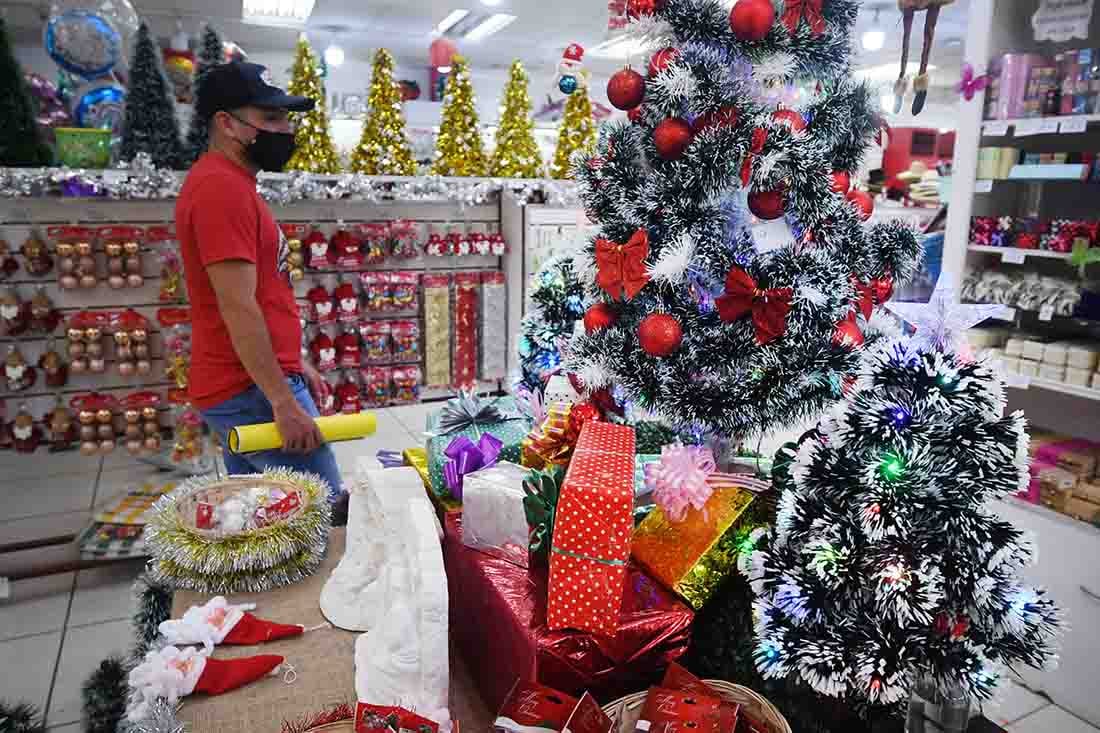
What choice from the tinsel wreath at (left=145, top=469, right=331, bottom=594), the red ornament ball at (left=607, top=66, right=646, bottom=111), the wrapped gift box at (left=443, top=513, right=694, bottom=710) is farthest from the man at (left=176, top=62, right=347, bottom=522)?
the red ornament ball at (left=607, top=66, right=646, bottom=111)

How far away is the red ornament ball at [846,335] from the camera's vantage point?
1457 millimetres

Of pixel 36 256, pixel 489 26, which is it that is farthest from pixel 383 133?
pixel 489 26

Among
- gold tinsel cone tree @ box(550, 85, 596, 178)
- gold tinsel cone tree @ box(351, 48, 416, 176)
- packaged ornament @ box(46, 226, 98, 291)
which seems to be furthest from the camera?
gold tinsel cone tree @ box(550, 85, 596, 178)

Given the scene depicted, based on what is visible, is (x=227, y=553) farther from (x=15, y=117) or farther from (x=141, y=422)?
(x=15, y=117)

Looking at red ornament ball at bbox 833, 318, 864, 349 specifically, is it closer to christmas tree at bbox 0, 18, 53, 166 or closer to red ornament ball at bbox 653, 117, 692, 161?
red ornament ball at bbox 653, 117, 692, 161

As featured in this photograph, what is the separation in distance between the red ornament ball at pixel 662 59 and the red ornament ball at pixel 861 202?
1.67 feet

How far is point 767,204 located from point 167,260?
12.9ft

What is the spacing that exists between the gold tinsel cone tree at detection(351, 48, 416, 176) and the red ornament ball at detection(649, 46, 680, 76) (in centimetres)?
332

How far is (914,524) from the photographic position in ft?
3.08

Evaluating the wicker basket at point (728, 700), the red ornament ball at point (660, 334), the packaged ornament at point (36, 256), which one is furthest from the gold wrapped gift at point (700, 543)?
the packaged ornament at point (36, 256)

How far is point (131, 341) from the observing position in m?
4.20

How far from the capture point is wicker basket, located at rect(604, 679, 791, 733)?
3.32ft

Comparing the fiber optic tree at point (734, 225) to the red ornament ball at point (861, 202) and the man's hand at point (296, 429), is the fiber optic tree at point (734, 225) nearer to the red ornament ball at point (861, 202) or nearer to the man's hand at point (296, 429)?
the red ornament ball at point (861, 202)

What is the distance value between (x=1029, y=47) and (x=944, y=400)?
10.4 feet
